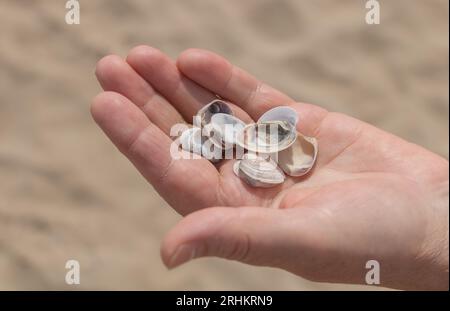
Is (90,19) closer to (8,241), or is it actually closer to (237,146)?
(8,241)

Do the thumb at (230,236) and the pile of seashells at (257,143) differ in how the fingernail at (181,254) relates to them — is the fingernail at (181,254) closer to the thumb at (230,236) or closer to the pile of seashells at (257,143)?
the thumb at (230,236)

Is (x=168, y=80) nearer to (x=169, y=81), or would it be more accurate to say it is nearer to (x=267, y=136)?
(x=169, y=81)

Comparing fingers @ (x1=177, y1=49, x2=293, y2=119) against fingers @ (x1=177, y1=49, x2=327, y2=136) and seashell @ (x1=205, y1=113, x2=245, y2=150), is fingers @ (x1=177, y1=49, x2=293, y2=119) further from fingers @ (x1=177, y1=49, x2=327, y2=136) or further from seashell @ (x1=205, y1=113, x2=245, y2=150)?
seashell @ (x1=205, y1=113, x2=245, y2=150)

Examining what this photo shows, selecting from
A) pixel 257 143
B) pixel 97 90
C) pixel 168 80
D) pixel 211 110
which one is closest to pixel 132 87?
pixel 168 80

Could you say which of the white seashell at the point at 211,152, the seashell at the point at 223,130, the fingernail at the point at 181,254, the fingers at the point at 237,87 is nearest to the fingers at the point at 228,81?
the fingers at the point at 237,87

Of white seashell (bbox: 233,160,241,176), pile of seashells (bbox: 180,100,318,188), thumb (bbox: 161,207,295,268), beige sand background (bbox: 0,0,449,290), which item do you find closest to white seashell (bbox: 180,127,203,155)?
pile of seashells (bbox: 180,100,318,188)

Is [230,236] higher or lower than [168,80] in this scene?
lower
